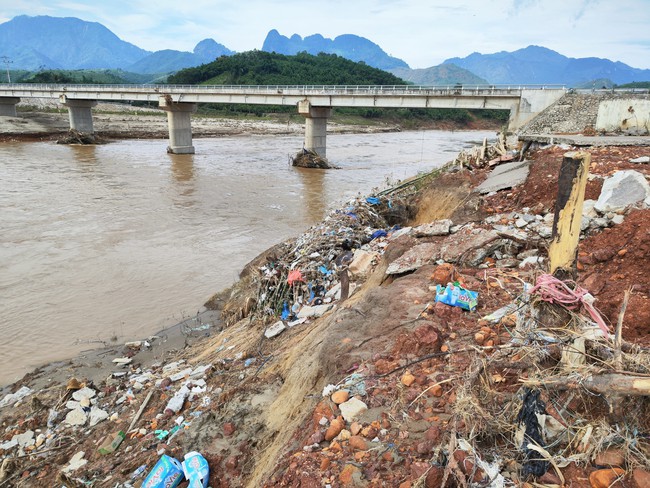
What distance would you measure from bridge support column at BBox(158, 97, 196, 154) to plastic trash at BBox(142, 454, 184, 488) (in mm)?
37620

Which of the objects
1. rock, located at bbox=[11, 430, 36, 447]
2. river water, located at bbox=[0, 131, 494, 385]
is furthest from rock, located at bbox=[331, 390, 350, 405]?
river water, located at bbox=[0, 131, 494, 385]

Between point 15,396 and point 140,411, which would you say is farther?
point 15,396

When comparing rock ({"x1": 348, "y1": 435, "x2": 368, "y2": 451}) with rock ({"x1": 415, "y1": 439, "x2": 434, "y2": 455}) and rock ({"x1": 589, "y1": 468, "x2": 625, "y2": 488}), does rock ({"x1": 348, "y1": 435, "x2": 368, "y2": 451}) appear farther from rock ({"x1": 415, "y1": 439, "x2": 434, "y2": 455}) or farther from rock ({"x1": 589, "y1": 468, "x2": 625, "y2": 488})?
rock ({"x1": 589, "y1": 468, "x2": 625, "y2": 488})

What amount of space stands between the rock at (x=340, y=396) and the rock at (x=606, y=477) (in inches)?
69.0

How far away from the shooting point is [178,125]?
3897 centimetres

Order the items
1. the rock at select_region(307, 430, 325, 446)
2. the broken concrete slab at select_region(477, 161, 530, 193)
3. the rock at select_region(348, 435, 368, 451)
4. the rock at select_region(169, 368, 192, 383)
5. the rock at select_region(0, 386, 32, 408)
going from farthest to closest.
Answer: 1. the broken concrete slab at select_region(477, 161, 530, 193)
2. the rock at select_region(0, 386, 32, 408)
3. the rock at select_region(169, 368, 192, 383)
4. the rock at select_region(307, 430, 325, 446)
5. the rock at select_region(348, 435, 368, 451)

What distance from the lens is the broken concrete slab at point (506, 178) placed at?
8727mm

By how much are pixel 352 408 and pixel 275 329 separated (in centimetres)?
302

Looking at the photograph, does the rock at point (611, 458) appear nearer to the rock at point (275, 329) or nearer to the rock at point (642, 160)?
the rock at point (275, 329)

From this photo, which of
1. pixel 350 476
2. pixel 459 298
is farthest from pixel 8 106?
pixel 350 476

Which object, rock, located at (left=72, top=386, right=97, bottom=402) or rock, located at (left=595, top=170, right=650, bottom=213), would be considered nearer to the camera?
rock, located at (left=72, top=386, right=97, bottom=402)

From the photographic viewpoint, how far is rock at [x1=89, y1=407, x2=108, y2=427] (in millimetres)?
5199

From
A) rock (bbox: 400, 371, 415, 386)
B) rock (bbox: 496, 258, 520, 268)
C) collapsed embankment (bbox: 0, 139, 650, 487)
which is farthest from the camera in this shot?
rock (bbox: 496, 258, 520, 268)

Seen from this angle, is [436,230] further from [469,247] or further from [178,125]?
[178,125]
